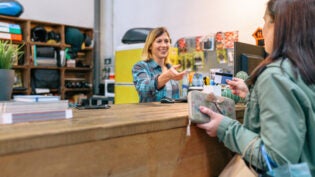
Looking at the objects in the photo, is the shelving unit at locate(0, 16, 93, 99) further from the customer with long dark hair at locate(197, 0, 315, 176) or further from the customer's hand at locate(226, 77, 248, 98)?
the customer with long dark hair at locate(197, 0, 315, 176)

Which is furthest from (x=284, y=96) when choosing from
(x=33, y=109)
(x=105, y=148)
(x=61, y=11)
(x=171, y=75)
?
(x=61, y=11)

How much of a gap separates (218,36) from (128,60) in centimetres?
128

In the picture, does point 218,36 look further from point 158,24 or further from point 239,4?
point 158,24

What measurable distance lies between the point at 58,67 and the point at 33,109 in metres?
4.33

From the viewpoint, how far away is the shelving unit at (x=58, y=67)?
469cm

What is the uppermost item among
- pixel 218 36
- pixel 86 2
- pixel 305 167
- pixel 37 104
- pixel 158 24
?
pixel 86 2

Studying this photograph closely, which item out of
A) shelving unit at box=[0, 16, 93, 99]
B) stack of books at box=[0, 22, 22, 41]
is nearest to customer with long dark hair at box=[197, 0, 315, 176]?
shelving unit at box=[0, 16, 93, 99]

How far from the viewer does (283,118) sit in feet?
2.72

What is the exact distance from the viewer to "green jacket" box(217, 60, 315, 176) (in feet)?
2.73

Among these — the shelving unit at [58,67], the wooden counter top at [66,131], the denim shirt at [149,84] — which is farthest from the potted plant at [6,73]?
the shelving unit at [58,67]

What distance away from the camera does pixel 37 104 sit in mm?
905

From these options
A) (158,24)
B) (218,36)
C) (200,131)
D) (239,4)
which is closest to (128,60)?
(158,24)

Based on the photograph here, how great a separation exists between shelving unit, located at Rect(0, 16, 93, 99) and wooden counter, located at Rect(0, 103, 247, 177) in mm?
3859

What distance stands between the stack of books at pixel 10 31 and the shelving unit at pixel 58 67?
0.10 meters
